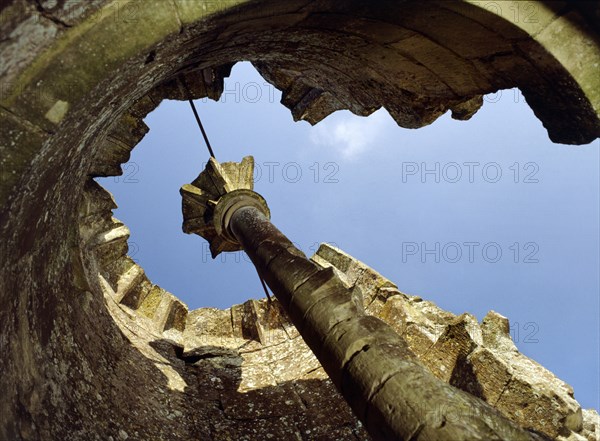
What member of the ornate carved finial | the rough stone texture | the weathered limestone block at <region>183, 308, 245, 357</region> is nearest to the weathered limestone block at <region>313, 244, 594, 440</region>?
the rough stone texture

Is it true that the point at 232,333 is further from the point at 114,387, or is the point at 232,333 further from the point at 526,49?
the point at 526,49

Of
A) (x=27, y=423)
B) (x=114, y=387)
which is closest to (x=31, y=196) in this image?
(x=27, y=423)

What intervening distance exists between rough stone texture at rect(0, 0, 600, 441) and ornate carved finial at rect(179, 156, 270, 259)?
1503mm

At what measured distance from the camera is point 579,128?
2.45 m

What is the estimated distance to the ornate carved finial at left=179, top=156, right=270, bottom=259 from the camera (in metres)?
6.61

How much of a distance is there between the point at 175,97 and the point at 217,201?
5.83 ft

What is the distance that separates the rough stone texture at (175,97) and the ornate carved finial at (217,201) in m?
1.50

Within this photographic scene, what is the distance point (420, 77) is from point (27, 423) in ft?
11.8

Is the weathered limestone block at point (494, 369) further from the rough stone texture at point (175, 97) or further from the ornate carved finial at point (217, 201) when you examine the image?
the ornate carved finial at point (217, 201)

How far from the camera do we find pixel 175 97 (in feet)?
18.1

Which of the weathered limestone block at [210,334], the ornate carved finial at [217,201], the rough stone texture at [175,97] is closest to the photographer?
the rough stone texture at [175,97]

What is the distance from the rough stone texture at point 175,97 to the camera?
180 cm

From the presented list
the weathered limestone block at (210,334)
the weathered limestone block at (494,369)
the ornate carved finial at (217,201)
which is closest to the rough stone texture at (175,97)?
the weathered limestone block at (494,369)

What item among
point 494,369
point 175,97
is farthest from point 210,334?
point 494,369
